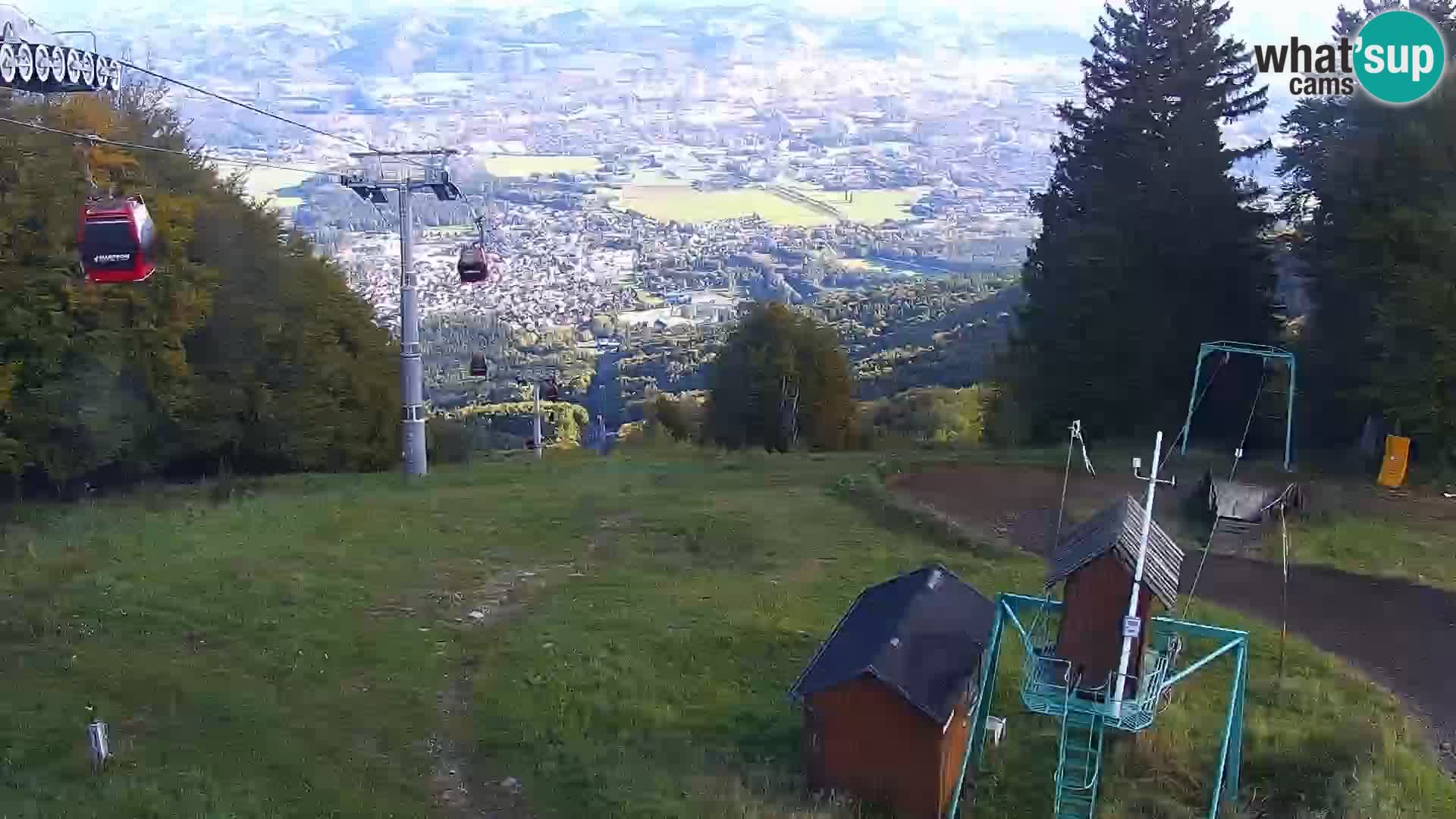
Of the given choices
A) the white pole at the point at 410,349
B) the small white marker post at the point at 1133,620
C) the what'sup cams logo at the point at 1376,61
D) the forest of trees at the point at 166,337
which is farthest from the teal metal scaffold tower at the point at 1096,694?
the forest of trees at the point at 166,337

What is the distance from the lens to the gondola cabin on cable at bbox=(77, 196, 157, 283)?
14484 mm

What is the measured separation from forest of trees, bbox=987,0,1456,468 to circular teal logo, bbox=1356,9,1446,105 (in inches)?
16.6

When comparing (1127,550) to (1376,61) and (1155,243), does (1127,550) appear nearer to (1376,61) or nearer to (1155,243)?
(1376,61)

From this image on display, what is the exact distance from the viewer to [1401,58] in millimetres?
27328

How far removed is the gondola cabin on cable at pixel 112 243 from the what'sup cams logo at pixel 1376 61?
21.6 meters

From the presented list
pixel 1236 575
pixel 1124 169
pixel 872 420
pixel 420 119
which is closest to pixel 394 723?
pixel 1236 575

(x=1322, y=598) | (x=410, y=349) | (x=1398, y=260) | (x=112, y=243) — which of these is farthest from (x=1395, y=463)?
(x=112, y=243)

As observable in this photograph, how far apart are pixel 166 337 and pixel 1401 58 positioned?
92.7ft

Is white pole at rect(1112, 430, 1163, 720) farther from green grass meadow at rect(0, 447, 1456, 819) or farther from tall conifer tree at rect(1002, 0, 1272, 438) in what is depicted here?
tall conifer tree at rect(1002, 0, 1272, 438)

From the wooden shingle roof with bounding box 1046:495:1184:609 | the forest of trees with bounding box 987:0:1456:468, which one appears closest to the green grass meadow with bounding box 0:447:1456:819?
the wooden shingle roof with bounding box 1046:495:1184:609

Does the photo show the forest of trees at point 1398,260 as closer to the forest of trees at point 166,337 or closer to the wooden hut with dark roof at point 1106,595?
the wooden hut with dark roof at point 1106,595

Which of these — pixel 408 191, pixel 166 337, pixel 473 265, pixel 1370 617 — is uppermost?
pixel 408 191

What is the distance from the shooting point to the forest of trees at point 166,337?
27.1 meters

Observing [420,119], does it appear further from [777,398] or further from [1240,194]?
[1240,194]
